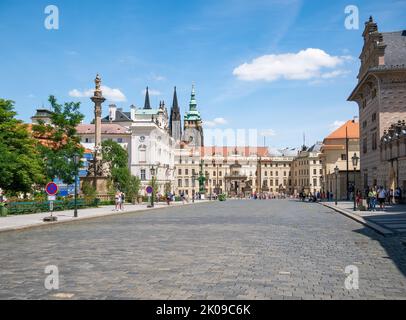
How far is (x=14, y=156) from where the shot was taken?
124 feet

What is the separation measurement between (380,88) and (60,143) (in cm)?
3975

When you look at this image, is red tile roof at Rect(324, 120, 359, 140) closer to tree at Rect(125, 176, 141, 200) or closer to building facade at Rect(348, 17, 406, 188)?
building facade at Rect(348, 17, 406, 188)

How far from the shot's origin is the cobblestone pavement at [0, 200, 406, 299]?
791 centimetres

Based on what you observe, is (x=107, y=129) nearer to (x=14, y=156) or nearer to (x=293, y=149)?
(x=14, y=156)

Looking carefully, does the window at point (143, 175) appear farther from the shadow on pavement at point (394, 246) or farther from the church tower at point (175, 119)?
the church tower at point (175, 119)

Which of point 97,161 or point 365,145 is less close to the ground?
point 365,145

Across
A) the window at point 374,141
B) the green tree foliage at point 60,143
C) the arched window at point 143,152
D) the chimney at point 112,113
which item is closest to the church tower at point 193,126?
the chimney at point 112,113

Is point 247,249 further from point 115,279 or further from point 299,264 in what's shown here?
point 115,279

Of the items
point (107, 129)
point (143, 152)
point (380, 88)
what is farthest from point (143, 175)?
point (380, 88)

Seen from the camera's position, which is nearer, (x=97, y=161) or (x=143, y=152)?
(x=97, y=161)

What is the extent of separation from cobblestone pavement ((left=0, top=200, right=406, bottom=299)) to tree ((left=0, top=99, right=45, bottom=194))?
68.7ft

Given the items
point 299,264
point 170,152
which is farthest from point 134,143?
point 299,264

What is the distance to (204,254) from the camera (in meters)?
12.4

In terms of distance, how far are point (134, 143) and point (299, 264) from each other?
84.6 metres
